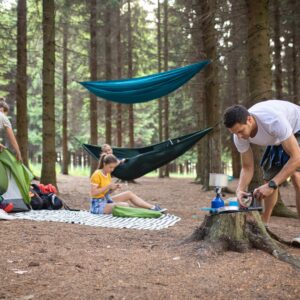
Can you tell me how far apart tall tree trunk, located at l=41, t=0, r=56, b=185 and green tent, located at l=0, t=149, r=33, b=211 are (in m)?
1.44

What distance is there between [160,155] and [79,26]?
265 inches

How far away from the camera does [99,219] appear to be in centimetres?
407

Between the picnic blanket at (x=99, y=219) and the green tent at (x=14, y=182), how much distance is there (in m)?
0.15

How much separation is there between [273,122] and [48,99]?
4369 mm

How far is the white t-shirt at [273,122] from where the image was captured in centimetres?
226

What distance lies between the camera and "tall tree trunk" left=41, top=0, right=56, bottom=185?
595cm

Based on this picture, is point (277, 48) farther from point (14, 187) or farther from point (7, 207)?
point (7, 207)

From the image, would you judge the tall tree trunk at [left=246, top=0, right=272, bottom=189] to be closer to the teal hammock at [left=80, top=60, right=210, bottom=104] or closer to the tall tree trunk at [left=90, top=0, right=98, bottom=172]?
the teal hammock at [left=80, top=60, right=210, bottom=104]

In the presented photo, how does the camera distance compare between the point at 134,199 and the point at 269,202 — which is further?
the point at 134,199

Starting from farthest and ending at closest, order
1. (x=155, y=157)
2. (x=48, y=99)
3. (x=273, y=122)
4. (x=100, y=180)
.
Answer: (x=48, y=99) → (x=155, y=157) → (x=100, y=180) → (x=273, y=122)

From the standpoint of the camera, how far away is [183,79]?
563cm

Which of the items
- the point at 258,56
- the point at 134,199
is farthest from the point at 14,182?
the point at 258,56

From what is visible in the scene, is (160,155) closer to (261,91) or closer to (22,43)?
(261,91)

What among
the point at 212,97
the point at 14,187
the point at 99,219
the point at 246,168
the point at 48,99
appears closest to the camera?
the point at 246,168
